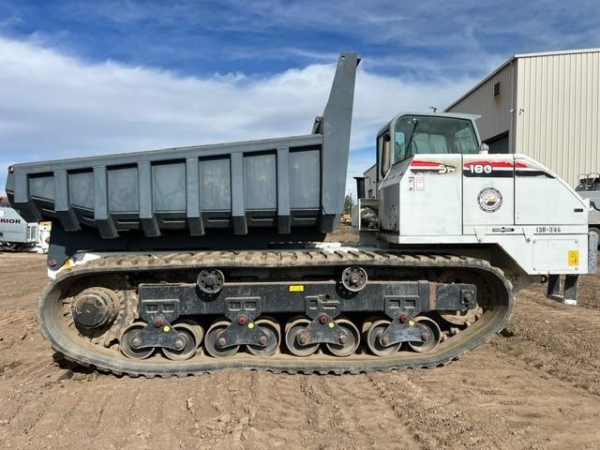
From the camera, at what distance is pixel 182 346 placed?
503cm

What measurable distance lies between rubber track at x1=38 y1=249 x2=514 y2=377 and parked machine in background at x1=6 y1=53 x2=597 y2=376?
0.02 meters

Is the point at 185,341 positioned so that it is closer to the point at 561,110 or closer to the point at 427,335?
the point at 427,335

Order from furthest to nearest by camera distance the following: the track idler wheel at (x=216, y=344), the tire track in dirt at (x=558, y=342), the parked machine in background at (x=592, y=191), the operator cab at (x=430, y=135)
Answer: the parked machine in background at (x=592, y=191)
the operator cab at (x=430, y=135)
the track idler wheel at (x=216, y=344)
the tire track in dirt at (x=558, y=342)

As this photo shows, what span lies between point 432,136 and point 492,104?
59.3 feet

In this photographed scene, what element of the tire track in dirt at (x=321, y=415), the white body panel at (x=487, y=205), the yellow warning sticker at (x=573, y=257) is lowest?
the tire track in dirt at (x=321, y=415)

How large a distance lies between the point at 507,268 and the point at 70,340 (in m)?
4.57

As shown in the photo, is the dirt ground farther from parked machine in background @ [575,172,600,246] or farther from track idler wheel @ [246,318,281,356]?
parked machine in background @ [575,172,600,246]

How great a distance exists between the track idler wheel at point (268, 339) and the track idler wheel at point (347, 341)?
21.1 inches

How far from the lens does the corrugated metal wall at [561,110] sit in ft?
65.2

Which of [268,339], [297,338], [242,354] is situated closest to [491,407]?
[297,338]

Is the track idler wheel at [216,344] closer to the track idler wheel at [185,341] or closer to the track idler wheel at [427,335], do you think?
the track idler wheel at [185,341]

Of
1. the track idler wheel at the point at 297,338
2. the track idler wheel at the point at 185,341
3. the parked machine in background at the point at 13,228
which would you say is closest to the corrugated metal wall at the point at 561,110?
the track idler wheel at the point at 297,338

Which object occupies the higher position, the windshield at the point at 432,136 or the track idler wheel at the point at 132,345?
the windshield at the point at 432,136

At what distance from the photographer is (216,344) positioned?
201 inches
